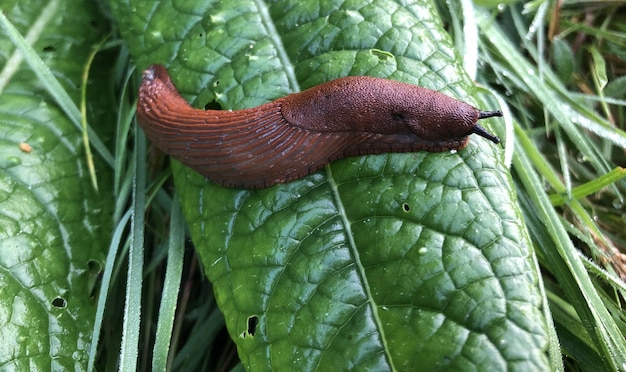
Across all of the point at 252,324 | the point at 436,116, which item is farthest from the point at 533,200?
the point at 252,324

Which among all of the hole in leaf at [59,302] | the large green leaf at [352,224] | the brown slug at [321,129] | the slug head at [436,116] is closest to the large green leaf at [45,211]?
the hole in leaf at [59,302]

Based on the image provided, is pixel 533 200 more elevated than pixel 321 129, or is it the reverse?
pixel 321 129

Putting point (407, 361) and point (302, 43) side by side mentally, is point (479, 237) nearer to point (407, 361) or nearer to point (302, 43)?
point (407, 361)

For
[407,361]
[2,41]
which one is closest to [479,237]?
[407,361]

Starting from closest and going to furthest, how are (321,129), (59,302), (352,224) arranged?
(352,224) < (321,129) < (59,302)

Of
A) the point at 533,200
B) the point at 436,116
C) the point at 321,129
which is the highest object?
the point at 436,116

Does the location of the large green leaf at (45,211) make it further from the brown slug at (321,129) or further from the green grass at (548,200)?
the brown slug at (321,129)

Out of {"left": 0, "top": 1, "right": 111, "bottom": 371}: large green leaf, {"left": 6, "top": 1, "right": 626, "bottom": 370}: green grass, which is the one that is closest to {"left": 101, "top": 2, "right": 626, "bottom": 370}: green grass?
{"left": 6, "top": 1, "right": 626, "bottom": 370}: green grass

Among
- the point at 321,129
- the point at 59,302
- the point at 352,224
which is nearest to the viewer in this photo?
the point at 352,224

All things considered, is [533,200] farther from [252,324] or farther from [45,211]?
[45,211]
